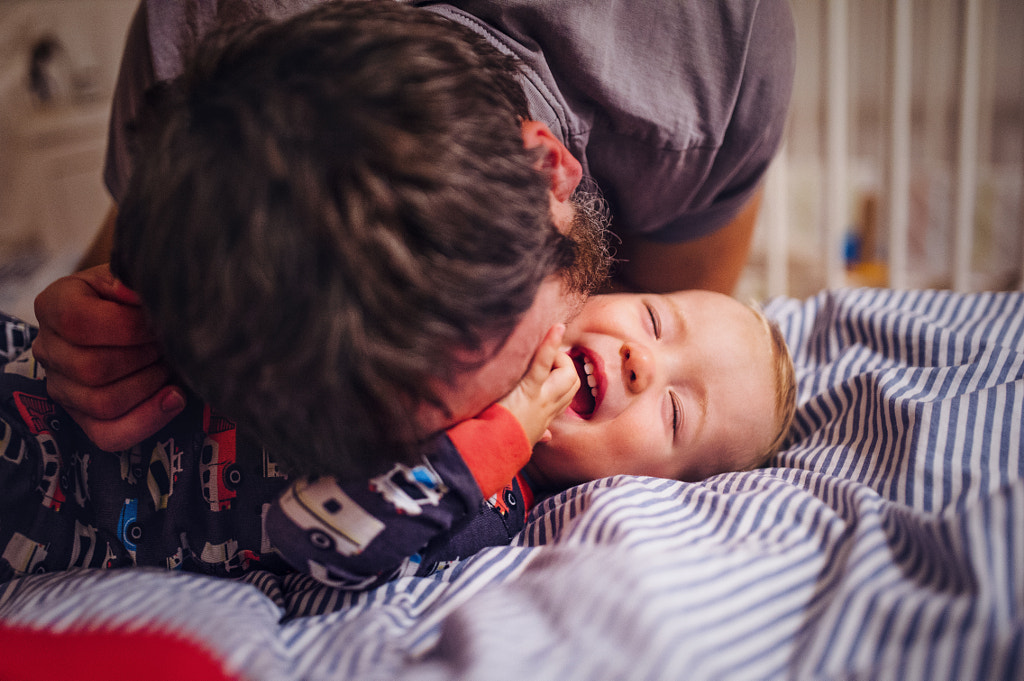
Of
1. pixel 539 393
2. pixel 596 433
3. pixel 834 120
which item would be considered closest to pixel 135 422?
pixel 539 393

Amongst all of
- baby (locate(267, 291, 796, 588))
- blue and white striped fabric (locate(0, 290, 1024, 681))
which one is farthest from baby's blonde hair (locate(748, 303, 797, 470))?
blue and white striped fabric (locate(0, 290, 1024, 681))

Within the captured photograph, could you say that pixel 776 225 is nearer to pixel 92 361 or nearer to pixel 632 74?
pixel 632 74

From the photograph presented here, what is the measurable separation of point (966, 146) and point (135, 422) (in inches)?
57.1

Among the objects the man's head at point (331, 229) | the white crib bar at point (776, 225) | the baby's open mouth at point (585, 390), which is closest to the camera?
the man's head at point (331, 229)

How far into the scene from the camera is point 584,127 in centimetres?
81

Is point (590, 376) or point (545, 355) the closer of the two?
point (545, 355)

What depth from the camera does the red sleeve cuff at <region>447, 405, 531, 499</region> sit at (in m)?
0.62

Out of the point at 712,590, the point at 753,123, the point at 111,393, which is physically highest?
the point at 753,123

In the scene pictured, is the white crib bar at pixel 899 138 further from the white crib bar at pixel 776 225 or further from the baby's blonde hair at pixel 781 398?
the baby's blonde hair at pixel 781 398

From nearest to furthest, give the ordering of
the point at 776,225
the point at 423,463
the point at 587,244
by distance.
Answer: the point at 423,463
the point at 587,244
the point at 776,225

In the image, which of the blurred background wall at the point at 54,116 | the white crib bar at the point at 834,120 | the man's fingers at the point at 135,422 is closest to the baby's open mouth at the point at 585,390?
the man's fingers at the point at 135,422

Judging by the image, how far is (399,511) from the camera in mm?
588

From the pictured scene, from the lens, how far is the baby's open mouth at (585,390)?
878mm

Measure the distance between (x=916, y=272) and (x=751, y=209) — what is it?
3.13 feet
